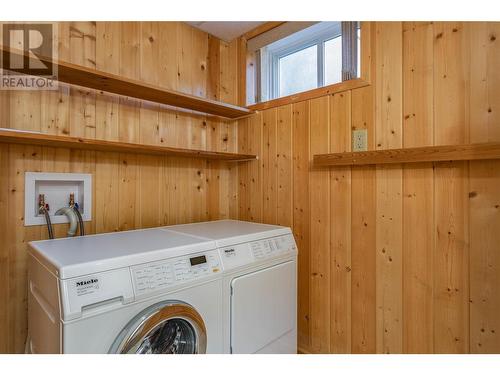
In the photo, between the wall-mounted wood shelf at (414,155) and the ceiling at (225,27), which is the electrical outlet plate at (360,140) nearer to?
the wall-mounted wood shelf at (414,155)

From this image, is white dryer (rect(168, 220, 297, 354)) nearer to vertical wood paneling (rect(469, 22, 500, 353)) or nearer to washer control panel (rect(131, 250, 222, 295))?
washer control panel (rect(131, 250, 222, 295))

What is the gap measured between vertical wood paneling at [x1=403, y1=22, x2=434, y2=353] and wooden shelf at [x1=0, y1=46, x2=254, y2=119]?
109cm

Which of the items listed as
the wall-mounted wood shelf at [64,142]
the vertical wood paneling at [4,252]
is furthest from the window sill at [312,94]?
the vertical wood paneling at [4,252]

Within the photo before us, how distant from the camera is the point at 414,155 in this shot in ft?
4.67

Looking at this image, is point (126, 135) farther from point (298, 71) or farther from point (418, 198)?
point (418, 198)

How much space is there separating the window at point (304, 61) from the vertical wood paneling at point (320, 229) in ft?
0.74

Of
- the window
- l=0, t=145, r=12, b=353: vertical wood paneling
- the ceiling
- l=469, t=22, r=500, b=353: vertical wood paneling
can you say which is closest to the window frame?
the window

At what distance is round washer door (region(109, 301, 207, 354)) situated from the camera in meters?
1.05

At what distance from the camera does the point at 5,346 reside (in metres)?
1.40

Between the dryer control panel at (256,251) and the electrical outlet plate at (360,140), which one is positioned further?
the electrical outlet plate at (360,140)

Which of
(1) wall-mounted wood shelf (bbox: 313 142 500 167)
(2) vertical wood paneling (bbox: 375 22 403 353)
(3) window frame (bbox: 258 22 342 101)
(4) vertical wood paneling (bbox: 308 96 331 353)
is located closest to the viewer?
(1) wall-mounted wood shelf (bbox: 313 142 500 167)

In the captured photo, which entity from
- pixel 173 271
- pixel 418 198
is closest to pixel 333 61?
pixel 418 198

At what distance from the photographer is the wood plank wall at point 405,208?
51.4 inches
